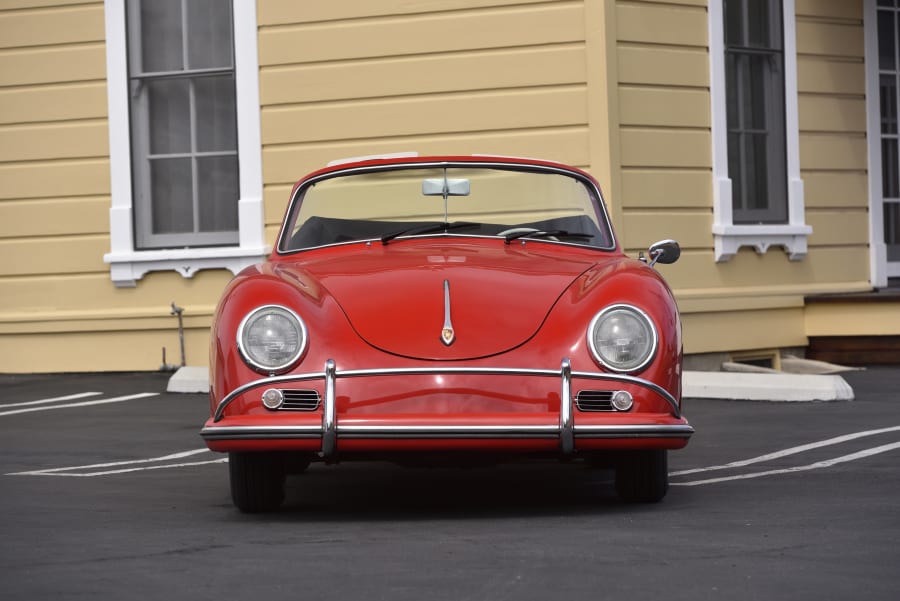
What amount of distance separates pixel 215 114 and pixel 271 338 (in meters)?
6.89

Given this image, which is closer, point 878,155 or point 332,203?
point 332,203

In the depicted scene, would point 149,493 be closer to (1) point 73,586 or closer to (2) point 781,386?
(1) point 73,586

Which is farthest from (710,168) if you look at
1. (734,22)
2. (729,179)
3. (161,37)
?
(161,37)

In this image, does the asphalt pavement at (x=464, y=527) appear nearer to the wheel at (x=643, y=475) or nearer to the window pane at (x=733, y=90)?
the wheel at (x=643, y=475)

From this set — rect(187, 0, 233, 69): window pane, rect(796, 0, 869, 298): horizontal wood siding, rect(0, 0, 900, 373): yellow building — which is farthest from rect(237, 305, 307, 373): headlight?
rect(796, 0, 869, 298): horizontal wood siding

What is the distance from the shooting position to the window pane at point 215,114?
11.2m

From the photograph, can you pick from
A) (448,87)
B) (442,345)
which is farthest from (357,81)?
(442,345)

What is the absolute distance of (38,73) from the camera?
11469 millimetres

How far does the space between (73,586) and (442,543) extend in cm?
104

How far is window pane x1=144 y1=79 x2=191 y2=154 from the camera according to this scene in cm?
1138

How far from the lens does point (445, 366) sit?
15.0ft

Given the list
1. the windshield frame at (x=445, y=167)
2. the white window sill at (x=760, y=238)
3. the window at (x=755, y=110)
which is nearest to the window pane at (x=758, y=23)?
the window at (x=755, y=110)

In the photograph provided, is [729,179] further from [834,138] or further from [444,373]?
[444,373]

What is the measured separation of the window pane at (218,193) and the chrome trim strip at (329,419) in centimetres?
684
